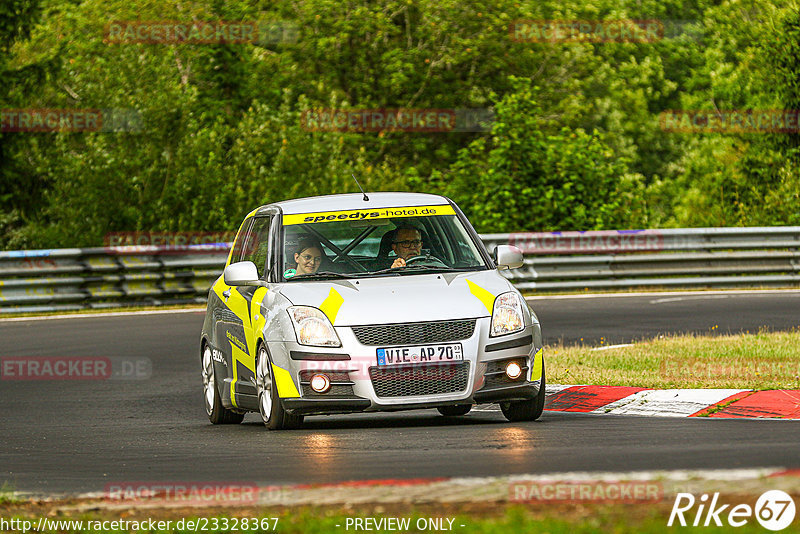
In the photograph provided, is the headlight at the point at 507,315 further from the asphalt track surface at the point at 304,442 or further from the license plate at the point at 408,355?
the asphalt track surface at the point at 304,442

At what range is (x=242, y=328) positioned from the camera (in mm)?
10633

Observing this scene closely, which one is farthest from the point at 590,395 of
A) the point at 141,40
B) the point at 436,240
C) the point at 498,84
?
the point at 498,84

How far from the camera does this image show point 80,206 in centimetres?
2647

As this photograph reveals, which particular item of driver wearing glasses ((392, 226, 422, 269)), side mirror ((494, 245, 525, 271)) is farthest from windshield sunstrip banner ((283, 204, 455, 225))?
side mirror ((494, 245, 525, 271))

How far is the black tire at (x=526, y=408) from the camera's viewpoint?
10141 millimetres

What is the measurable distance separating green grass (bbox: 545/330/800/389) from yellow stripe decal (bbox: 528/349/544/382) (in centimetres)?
207

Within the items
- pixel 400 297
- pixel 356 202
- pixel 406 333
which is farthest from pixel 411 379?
pixel 356 202

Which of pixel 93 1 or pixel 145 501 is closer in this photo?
pixel 145 501

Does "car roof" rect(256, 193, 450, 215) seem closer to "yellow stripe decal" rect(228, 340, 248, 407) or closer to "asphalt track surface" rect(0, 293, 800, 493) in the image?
"yellow stripe decal" rect(228, 340, 248, 407)

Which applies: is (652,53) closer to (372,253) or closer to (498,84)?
(498,84)

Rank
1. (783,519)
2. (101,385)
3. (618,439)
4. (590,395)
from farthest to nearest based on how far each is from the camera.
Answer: (101,385), (590,395), (618,439), (783,519)

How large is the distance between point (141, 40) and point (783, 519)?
110 feet

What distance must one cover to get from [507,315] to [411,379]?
82cm

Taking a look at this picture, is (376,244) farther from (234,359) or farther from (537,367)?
(537,367)
